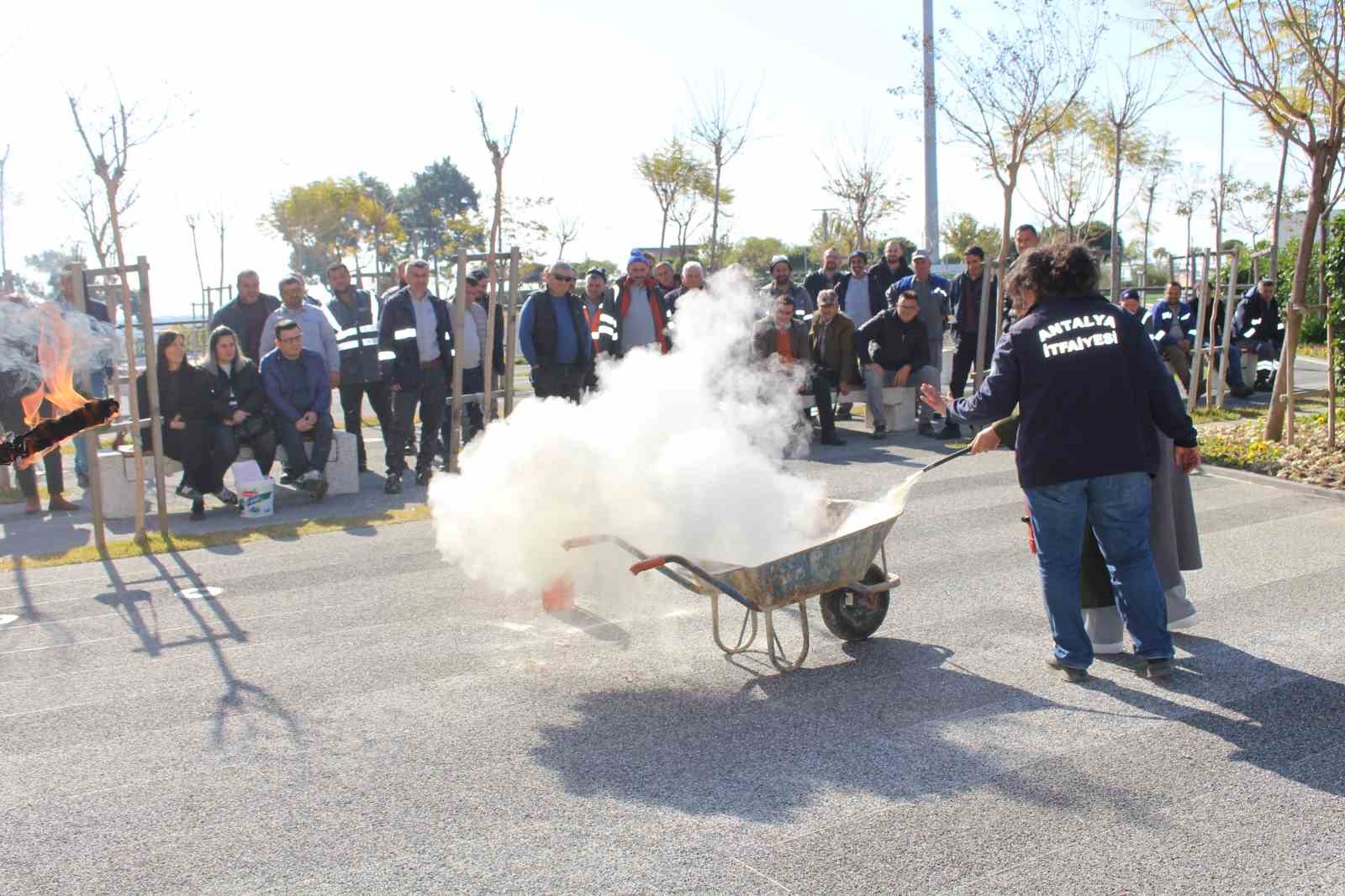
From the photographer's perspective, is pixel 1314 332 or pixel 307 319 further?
pixel 1314 332

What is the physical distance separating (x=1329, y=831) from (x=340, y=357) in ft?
32.8

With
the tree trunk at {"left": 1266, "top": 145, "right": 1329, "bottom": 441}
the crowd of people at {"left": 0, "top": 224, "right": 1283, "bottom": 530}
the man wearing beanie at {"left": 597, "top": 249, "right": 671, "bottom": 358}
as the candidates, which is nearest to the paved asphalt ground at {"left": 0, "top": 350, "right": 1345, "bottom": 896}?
the crowd of people at {"left": 0, "top": 224, "right": 1283, "bottom": 530}

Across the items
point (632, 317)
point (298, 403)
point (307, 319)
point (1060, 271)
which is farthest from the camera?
point (632, 317)

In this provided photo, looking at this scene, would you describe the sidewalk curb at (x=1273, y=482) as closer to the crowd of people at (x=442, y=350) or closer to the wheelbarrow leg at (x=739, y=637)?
the crowd of people at (x=442, y=350)

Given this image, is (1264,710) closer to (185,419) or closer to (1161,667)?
(1161,667)

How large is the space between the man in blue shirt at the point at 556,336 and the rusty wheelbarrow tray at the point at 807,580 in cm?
484

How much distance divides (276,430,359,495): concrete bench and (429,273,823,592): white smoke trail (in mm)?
5380

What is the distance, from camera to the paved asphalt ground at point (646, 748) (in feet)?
12.5

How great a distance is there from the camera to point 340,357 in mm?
11992

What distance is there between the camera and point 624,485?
19.1 ft

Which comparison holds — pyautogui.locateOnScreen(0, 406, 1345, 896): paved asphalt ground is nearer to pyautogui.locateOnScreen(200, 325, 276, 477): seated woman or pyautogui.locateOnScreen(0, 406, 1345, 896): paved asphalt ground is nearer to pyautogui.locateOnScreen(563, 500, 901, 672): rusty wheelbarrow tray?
pyautogui.locateOnScreen(563, 500, 901, 672): rusty wheelbarrow tray

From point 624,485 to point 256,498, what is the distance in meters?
5.58

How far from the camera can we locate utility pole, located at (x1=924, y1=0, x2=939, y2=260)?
67.1 ft

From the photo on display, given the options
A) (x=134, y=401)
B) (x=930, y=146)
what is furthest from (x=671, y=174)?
(x=134, y=401)
